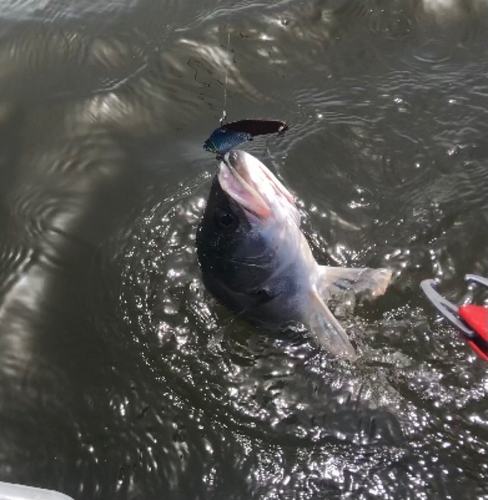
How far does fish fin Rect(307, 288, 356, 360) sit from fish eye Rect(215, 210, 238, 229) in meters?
0.62

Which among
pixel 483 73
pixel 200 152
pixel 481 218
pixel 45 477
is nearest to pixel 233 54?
pixel 200 152

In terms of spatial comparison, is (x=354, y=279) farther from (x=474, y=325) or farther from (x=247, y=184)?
(x=474, y=325)

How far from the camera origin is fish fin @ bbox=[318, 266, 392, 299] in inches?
138

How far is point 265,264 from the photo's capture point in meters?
Answer: 3.27

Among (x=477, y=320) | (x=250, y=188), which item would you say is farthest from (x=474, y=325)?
(x=250, y=188)

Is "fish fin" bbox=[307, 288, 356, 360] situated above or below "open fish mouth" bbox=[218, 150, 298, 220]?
below

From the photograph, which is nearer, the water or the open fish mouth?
the open fish mouth

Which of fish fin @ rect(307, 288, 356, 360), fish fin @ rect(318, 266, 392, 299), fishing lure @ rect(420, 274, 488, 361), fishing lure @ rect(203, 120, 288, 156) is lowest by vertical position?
fish fin @ rect(307, 288, 356, 360)

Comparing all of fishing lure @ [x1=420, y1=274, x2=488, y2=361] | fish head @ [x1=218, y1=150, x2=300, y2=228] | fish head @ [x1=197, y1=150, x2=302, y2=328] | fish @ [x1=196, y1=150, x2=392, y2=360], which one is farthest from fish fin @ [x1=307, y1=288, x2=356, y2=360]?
fishing lure @ [x1=420, y1=274, x2=488, y2=361]

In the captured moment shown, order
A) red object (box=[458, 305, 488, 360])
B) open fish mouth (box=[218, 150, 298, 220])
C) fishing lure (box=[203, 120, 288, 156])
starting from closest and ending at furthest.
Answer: red object (box=[458, 305, 488, 360]) < fishing lure (box=[203, 120, 288, 156]) < open fish mouth (box=[218, 150, 298, 220])

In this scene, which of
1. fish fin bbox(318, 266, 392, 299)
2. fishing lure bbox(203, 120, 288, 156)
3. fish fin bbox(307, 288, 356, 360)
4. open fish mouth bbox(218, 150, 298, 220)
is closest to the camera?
fishing lure bbox(203, 120, 288, 156)

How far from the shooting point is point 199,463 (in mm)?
3186

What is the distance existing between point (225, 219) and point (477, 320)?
4.21 ft

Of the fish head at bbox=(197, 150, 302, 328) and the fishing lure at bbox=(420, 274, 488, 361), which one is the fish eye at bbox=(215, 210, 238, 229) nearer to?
the fish head at bbox=(197, 150, 302, 328)
